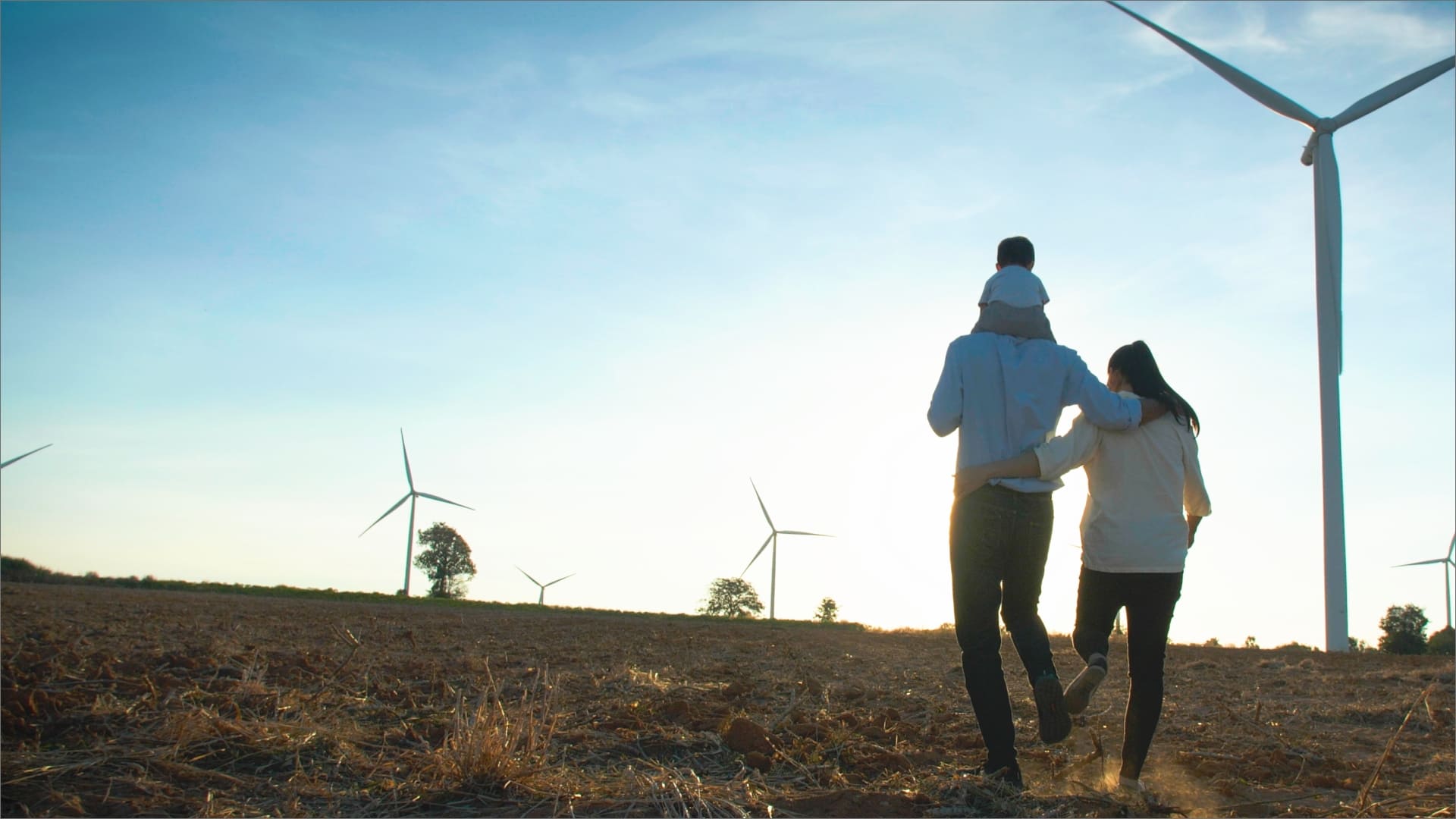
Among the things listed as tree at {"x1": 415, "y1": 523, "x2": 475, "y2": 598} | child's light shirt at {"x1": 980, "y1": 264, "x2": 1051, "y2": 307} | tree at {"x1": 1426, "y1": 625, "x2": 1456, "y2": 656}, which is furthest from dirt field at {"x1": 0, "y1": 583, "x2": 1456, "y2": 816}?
tree at {"x1": 415, "y1": 523, "x2": 475, "y2": 598}

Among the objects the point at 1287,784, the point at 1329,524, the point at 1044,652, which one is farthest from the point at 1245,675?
the point at 1329,524

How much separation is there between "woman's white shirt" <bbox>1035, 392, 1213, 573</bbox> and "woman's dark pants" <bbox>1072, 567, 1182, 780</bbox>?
62mm

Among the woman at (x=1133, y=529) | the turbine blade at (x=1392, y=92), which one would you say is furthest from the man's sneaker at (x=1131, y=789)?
the turbine blade at (x=1392, y=92)

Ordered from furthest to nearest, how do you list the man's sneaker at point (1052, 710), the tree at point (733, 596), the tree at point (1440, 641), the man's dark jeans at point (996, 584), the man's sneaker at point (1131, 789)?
the tree at point (733, 596)
the tree at point (1440, 641)
the man's dark jeans at point (996, 584)
the man's sneaker at point (1052, 710)
the man's sneaker at point (1131, 789)

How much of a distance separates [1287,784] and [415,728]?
4.01 metres

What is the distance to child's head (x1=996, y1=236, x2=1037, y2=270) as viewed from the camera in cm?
518

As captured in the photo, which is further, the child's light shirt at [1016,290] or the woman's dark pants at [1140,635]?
the child's light shirt at [1016,290]

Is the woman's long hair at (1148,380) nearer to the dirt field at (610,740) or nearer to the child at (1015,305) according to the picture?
the child at (1015,305)

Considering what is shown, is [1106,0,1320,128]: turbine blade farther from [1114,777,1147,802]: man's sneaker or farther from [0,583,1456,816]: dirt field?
[1114,777,1147,802]: man's sneaker

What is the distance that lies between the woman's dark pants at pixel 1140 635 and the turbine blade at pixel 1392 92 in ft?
66.9

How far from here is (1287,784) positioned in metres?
4.84

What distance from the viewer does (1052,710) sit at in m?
4.53

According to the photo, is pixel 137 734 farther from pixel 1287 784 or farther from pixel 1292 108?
pixel 1292 108

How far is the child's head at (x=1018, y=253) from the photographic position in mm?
5180
